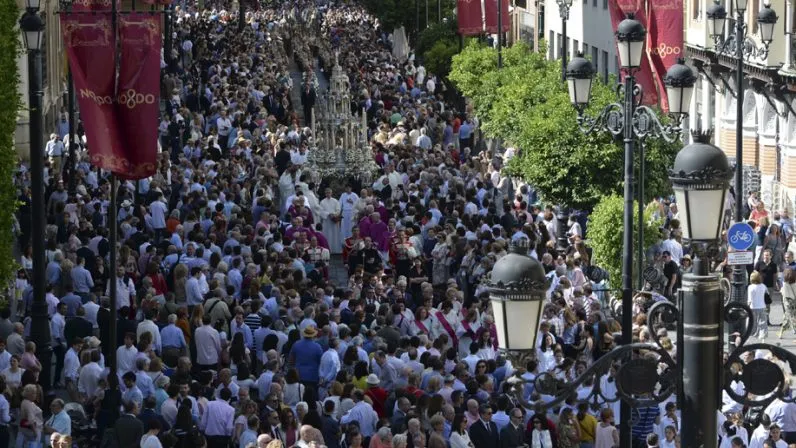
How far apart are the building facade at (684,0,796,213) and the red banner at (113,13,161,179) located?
18316 mm

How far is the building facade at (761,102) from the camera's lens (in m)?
40.6

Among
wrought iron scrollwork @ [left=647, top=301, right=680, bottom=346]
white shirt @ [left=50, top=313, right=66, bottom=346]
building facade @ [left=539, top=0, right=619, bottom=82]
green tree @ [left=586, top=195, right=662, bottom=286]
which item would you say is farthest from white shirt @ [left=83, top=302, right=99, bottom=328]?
building facade @ [left=539, top=0, right=619, bottom=82]

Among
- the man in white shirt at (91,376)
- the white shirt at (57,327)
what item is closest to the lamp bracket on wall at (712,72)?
the white shirt at (57,327)

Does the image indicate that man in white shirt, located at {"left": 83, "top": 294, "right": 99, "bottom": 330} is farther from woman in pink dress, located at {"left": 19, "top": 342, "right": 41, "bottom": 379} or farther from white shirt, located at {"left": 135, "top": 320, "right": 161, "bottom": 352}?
woman in pink dress, located at {"left": 19, "top": 342, "right": 41, "bottom": 379}

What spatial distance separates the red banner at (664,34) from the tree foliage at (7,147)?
8.62 m

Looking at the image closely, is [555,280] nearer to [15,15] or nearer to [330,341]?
[330,341]

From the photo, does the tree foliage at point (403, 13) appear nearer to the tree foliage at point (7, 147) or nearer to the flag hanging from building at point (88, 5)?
the flag hanging from building at point (88, 5)

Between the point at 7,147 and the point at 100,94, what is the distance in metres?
3.87

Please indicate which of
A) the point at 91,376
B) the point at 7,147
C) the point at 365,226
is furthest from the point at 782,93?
the point at 91,376

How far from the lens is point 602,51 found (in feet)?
202

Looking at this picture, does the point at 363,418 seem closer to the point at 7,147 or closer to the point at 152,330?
the point at 152,330

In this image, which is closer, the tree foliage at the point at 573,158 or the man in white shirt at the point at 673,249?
the man in white shirt at the point at 673,249

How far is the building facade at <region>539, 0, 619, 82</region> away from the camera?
60.1 metres

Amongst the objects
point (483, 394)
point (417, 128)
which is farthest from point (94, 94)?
point (417, 128)
